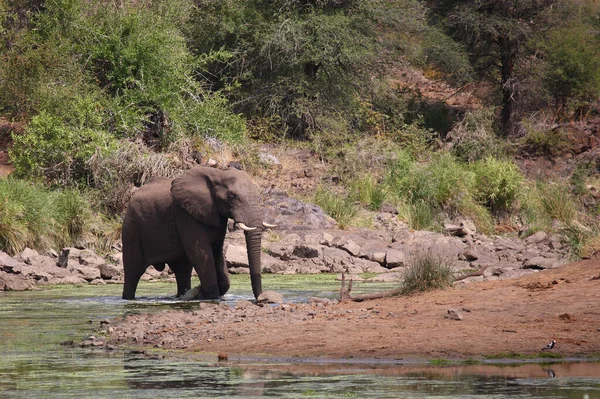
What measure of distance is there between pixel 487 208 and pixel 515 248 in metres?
5.27

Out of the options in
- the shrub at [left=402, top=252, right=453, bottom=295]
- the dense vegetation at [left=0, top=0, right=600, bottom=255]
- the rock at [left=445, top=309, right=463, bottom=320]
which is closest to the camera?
the rock at [left=445, top=309, right=463, bottom=320]

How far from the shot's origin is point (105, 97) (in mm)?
32625

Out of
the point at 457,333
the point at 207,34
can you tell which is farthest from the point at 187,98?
the point at 457,333

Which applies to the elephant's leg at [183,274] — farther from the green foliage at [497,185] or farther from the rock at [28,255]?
the green foliage at [497,185]

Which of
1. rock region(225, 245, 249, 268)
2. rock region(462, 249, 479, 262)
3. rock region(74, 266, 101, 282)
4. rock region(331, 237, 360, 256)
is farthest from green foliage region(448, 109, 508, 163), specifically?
rock region(74, 266, 101, 282)

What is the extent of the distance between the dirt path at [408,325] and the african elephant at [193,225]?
2795 millimetres

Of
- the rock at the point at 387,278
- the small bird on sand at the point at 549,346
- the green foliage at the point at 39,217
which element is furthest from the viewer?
the green foliage at the point at 39,217

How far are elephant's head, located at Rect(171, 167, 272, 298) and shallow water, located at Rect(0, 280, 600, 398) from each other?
15.2 ft

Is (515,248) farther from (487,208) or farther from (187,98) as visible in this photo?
(187,98)

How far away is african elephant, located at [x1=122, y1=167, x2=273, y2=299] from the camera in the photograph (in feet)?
61.1

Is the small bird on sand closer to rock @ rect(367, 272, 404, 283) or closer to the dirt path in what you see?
the dirt path

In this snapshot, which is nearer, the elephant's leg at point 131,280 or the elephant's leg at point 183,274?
the elephant's leg at point 131,280

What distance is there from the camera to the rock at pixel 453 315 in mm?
13414

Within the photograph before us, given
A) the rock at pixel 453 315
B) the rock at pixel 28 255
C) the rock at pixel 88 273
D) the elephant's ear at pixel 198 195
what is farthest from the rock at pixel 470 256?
the rock at pixel 453 315
